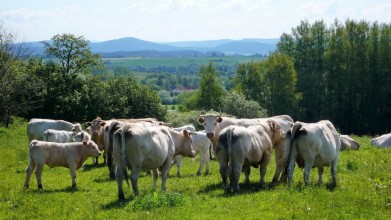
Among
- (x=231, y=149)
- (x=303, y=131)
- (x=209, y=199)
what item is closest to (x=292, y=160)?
(x=303, y=131)

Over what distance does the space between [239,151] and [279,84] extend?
6302cm

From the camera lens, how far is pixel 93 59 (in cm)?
6556

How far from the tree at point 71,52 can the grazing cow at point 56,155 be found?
4464 cm

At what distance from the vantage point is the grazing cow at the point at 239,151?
15172 millimetres

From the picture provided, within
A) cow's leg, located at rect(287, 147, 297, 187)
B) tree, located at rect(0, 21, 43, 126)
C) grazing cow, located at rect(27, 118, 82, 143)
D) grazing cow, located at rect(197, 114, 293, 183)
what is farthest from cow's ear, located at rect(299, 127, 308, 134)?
tree, located at rect(0, 21, 43, 126)

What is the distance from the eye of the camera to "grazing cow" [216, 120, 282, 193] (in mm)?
15172

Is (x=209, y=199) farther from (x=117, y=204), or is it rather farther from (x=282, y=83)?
(x=282, y=83)

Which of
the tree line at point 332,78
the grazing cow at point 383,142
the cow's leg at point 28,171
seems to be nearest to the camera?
the cow's leg at point 28,171

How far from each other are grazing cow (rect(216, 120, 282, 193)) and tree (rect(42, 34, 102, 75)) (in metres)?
49.4

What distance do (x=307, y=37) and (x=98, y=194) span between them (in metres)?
69.6

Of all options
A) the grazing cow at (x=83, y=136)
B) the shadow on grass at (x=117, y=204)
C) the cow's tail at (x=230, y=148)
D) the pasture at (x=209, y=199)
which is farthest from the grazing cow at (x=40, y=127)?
the cow's tail at (x=230, y=148)

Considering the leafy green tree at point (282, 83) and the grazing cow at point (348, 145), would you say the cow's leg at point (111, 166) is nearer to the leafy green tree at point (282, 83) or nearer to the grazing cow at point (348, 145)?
the grazing cow at point (348, 145)

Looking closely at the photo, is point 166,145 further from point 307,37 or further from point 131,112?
point 307,37

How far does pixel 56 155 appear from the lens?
18641mm
